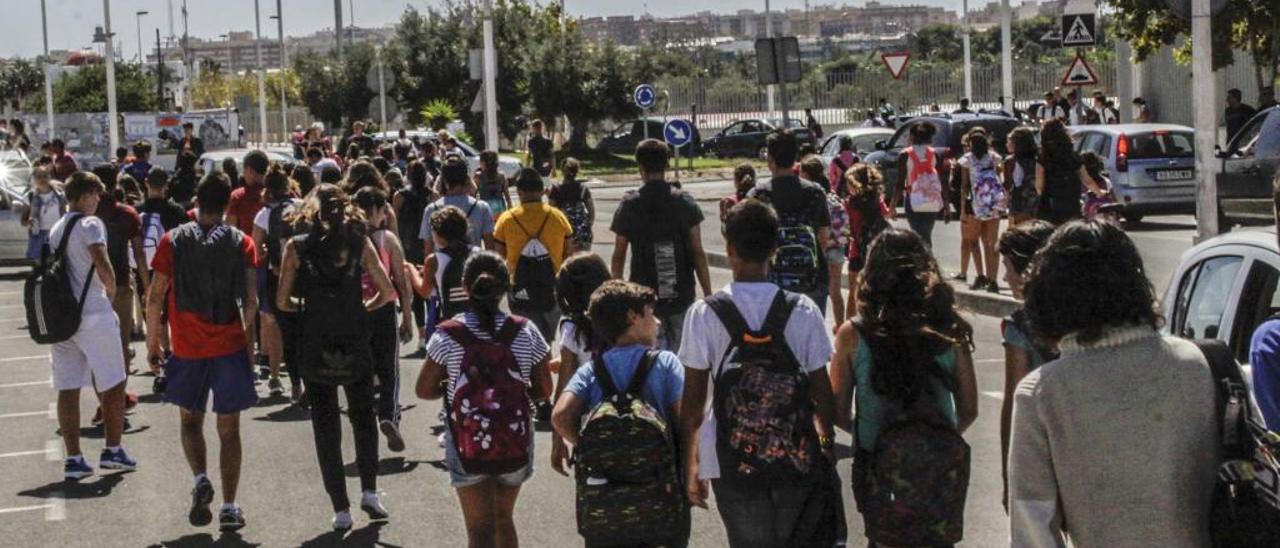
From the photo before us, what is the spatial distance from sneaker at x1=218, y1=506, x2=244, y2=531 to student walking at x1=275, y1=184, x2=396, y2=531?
491 millimetres

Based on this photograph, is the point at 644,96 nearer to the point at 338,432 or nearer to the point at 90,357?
the point at 90,357

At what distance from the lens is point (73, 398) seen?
35.7ft

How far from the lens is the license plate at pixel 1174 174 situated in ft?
83.9

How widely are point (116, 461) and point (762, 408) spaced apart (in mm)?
6222

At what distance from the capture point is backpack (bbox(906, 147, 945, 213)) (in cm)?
1739

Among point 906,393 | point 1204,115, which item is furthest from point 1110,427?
point 1204,115

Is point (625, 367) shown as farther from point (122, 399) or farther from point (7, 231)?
point (7, 231)

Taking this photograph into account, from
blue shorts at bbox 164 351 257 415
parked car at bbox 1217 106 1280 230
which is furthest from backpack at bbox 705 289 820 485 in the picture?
parked car at bbox 1217 106 1280 230

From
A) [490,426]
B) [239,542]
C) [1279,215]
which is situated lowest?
[239,542]

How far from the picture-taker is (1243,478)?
13.3ft

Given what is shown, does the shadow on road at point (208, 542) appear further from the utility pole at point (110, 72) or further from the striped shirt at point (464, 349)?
the utility pole at point (110, 72)

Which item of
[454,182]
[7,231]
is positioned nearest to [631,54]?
[7,231]

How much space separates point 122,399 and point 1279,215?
7.63m

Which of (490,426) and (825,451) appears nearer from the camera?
(825,451)
